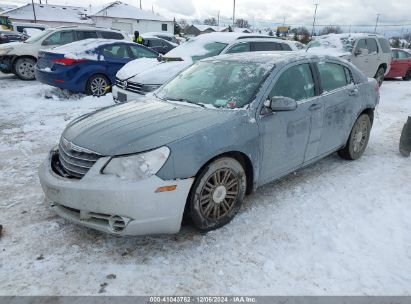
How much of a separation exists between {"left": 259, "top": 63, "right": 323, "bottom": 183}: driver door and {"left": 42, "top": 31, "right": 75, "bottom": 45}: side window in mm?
9585

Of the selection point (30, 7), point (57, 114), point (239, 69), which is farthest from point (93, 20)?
point (239, 69)

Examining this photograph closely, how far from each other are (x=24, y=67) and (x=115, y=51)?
411cm

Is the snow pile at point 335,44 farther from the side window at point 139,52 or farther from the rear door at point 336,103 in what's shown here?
the rear door at point 336,103

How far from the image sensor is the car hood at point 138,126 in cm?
299

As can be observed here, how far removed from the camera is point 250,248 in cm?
322

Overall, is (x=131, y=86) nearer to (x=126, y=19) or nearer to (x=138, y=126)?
(x=138, y=126)

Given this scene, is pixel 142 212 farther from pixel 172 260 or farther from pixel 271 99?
pixel 271 99

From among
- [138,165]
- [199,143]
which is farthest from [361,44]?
[138,165]

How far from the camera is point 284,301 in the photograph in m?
2.63

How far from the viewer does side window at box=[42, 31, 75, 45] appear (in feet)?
38.1

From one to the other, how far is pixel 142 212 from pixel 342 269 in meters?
1.68

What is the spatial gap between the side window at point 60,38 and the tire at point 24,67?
2.57 ft

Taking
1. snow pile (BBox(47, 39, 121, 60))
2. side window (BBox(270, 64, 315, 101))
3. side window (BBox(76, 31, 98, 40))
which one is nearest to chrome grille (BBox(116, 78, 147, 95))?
snow pile (BBox(47, 39, 121, 60))

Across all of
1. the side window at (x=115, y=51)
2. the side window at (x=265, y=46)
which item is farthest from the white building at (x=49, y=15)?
the side window at (x=265, y=46)
